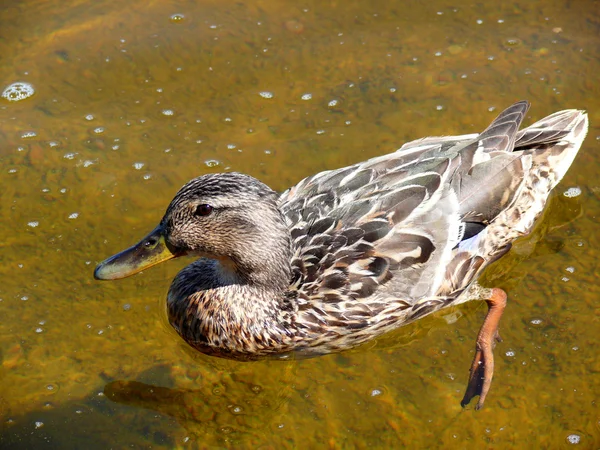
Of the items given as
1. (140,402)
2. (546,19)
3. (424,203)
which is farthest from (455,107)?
(140,402)

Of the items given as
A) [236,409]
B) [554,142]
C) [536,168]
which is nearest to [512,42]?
[554,142]

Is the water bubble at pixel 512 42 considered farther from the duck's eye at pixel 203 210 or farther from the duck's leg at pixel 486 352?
the duck's eye at pixel 203 210

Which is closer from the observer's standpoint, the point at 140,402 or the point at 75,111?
the point at 140,402

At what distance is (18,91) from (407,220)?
439cm

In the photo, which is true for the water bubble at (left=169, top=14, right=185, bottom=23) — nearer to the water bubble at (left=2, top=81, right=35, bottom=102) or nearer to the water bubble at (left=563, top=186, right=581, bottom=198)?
the water bubble at (left=2, top=81, right=35, bottom=102)

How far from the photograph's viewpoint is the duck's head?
5172mm

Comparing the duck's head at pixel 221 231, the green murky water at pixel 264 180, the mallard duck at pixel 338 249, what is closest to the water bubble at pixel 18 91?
the green murky water at pixel 264 180

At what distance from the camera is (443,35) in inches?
324

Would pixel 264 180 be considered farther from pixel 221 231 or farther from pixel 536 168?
pixel 536 168

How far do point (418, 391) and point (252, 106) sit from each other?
3.44 meters

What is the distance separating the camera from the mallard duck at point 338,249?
17.5 feet

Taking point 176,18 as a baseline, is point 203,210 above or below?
above

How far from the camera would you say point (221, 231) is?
5.30 m

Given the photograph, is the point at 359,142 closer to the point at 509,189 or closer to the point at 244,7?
the point at 509,189
